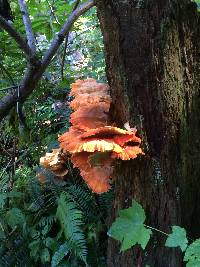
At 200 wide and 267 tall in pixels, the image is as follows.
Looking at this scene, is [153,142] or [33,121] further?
[33,121]

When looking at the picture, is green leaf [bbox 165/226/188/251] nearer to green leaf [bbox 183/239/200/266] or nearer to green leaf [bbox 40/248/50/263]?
green leaf [bbox 183/239/200/266]

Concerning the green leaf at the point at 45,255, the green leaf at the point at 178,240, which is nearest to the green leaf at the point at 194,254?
the green leaf at the point at 178,240

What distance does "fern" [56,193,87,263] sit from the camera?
10.2 ft

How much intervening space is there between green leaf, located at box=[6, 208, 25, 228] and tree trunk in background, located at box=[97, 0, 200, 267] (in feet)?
4.36

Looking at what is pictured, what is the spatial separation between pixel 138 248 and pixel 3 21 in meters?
1.91

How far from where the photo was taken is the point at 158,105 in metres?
2.31

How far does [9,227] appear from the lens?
3844 mm

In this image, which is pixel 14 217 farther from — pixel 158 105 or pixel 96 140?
pixel 158 105

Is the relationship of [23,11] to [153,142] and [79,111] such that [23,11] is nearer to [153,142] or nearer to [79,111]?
[79,111]

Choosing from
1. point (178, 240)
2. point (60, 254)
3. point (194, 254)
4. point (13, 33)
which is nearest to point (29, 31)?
point (13, 33)

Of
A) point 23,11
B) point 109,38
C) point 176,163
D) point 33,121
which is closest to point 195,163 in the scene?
point 176,163

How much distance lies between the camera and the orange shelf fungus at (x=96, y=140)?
6.84ft

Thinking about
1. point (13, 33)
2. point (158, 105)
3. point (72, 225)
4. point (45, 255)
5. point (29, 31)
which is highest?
point (29, 31)

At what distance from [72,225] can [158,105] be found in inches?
59.2
